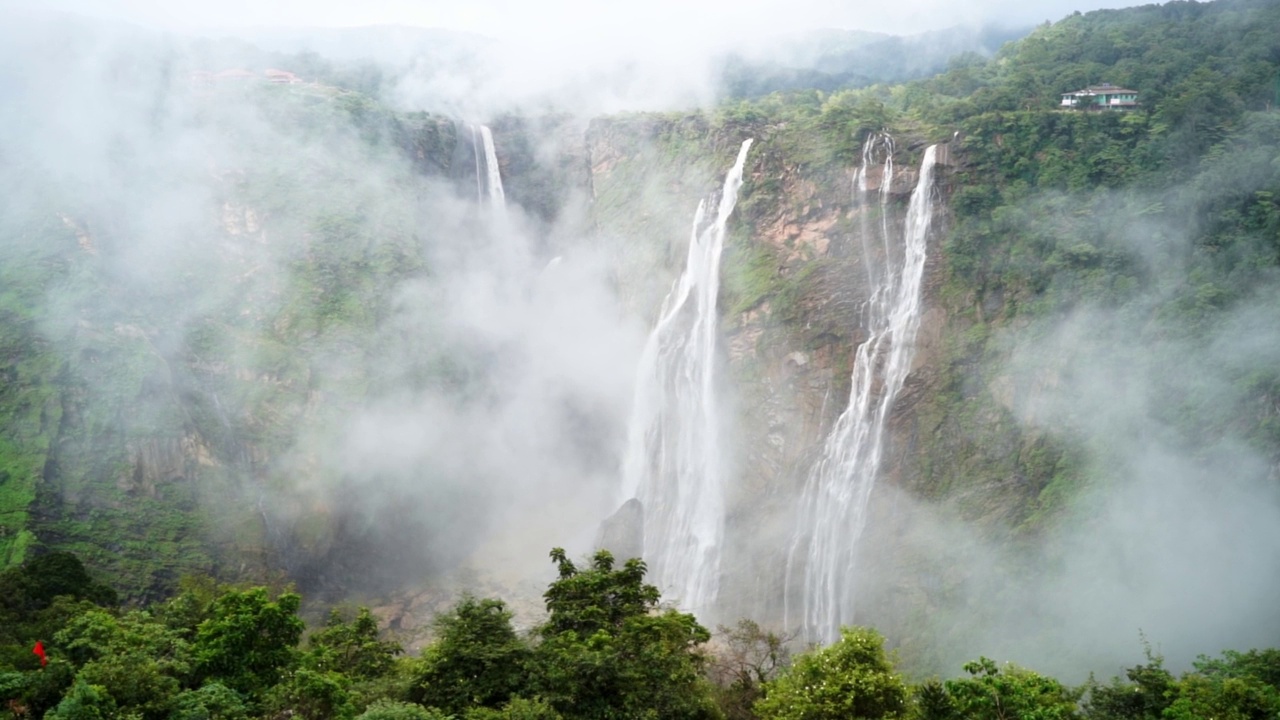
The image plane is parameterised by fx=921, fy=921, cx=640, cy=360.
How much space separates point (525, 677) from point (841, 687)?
226 inches

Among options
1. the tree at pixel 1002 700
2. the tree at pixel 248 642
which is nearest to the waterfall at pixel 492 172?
the tree at pixel 248 642

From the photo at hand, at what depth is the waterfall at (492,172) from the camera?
165 feet

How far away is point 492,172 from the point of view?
50875 mm

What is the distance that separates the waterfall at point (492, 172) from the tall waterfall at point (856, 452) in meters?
23.9

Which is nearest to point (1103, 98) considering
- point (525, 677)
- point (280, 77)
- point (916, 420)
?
point (916, 420)

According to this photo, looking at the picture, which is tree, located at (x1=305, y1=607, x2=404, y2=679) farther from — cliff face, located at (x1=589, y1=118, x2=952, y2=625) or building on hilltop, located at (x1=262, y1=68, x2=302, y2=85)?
building on hilltop, located at (x1=262, y1=68, x2=302, y2=85)

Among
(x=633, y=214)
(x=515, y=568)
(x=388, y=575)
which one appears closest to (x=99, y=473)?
(x=388, y=575)

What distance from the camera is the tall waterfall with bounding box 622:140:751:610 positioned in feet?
114

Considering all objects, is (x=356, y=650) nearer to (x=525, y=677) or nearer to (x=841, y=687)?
(x=525, y=677)

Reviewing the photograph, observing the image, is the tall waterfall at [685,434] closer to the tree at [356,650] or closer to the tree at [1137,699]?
the tree at [356,650]

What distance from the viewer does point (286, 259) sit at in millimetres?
40469

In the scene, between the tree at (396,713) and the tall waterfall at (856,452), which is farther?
the tall waterfall at (856,452)

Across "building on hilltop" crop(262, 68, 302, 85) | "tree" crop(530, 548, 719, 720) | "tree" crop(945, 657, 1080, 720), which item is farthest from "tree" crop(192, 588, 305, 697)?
"building on hilltop" crop(262, 68, 302, 85)

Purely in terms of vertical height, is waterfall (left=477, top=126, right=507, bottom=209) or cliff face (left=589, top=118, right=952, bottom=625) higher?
waterfall (left=477, top=126, right=507, bottom=209)
